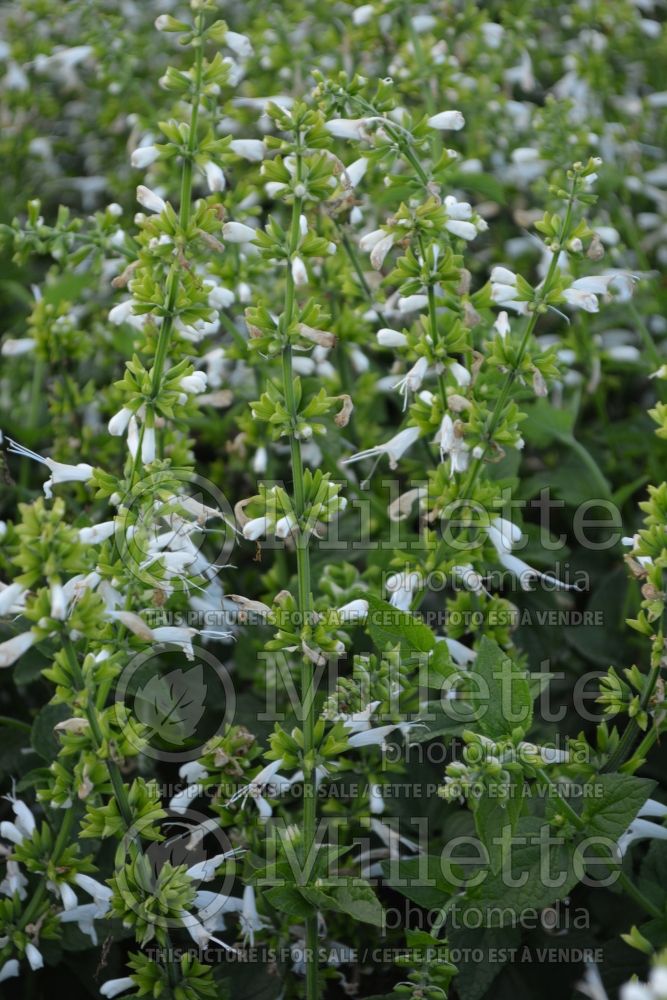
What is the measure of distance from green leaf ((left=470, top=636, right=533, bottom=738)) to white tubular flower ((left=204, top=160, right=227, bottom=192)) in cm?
83

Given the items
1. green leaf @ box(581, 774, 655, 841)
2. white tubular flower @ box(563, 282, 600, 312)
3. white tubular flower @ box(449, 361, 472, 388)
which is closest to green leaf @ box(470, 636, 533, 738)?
green leaf @ box(581, 774, 655, 841)

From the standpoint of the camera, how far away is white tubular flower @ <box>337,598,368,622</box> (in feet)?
4.65

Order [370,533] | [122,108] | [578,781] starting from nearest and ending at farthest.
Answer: [578,781] < [370,533] < [122,108]

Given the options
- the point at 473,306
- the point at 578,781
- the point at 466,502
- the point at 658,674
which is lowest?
the point at 578,781

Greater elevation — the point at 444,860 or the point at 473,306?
the point at 473,306

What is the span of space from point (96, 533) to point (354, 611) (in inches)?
14.9

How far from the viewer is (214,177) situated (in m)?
1.61

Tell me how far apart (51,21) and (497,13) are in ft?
4.47

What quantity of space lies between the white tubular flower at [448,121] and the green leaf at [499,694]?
0.82 metres

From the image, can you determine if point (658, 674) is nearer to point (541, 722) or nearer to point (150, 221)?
point (541, 722)

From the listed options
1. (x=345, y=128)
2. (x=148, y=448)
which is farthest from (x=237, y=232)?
(x=148, y=448)

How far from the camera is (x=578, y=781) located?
1.47m

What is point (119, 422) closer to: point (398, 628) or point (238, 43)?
point (398, 628)

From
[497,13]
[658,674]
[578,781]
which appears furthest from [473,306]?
[497,13]
